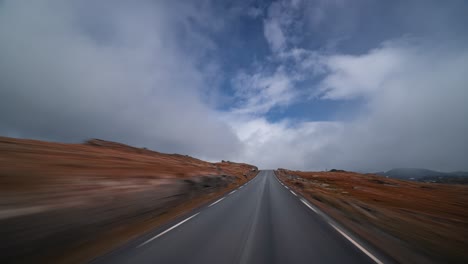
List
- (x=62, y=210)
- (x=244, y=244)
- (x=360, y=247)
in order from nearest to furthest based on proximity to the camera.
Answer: (x=360, y=247)
(x=244, y=244)
(x=62, y=210)

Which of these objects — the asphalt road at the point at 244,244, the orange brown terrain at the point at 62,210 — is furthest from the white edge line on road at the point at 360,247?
the orange brown terrain at the point at 62,210

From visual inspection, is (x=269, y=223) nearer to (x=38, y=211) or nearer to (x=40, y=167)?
(x=38, y=211)

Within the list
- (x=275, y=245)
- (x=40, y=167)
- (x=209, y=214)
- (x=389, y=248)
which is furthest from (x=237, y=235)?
(x=40, y=167)

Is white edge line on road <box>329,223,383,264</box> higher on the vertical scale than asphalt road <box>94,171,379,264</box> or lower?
higher

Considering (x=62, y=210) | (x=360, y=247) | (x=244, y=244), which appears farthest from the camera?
(x=62, y=210)

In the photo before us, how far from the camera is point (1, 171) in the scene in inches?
276

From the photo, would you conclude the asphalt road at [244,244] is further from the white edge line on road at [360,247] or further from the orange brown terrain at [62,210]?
the orange brown terrain at [62,210]

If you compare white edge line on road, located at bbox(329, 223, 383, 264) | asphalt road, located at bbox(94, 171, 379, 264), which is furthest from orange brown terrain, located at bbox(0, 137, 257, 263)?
white edge line on road, located at bbox(329, 223, 383, 264)

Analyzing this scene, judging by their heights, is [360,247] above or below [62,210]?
below

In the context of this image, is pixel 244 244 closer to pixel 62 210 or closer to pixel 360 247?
pixel 360 247

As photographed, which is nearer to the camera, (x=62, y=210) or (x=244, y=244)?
(x=244, y=244)

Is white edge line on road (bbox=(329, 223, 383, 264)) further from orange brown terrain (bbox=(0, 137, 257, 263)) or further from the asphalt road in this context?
orange brown terrain (bbox=(0, 137, 257, 263))

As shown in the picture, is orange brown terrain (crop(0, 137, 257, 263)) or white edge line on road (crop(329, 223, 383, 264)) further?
orange brown terrain (crop(0, 137, 257, 263))

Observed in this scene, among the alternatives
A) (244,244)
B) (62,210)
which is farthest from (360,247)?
(62,210)
